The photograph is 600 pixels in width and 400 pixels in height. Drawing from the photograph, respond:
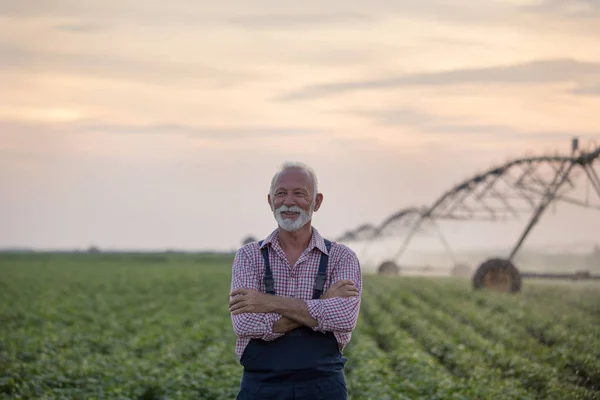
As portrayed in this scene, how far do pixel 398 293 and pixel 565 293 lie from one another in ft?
15.6

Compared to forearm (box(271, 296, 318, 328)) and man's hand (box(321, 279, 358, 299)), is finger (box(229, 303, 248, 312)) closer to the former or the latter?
forearm (box(271, 296, 318, 328))

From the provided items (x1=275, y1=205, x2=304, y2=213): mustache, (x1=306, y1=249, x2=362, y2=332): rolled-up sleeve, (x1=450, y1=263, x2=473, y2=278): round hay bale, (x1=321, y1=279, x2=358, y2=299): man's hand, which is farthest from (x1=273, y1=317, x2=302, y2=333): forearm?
(x1=450, y1=263, x2=473, y2=278): round hay bale

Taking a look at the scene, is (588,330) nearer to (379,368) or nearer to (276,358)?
(379,368)

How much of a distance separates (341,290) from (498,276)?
20.1 metres

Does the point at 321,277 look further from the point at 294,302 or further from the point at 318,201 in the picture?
the point at 318,201

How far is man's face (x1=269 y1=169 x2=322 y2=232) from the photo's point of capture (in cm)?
418

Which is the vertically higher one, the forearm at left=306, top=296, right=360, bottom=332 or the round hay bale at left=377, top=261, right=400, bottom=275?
the forearm at left=306, top=296, right=360, bottom=332

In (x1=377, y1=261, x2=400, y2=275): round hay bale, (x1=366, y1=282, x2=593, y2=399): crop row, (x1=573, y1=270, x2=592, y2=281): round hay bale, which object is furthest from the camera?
(x1=377, y1=261, x2=400, y2=275): round hay bale

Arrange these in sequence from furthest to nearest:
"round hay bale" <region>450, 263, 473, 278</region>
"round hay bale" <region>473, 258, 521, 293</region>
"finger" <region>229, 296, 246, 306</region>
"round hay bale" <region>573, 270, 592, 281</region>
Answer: "round hay bale" <region>450, 263, 473, 278</region> < "round hay bale" <region>573, 270, 592, 281</region> < "round hay bale" <region>473, 258, 521, 293</region> < "finger" <region>229, 296, 246, 306</region>

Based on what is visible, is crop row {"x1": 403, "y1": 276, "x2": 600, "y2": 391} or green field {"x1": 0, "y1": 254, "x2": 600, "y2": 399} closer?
green field {"x1": 0, "y1": 254, "x2": 600, "y2": 399}

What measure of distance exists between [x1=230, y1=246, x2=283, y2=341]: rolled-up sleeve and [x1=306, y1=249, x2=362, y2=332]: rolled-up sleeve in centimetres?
19

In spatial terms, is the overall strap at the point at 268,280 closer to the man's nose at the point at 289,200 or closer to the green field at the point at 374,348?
the man's nose at the point at 289,200

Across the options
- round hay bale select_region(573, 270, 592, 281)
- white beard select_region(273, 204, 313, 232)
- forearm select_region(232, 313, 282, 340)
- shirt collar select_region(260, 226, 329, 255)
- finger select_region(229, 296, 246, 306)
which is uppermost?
white beard select_region(273, 204, 313, 232)

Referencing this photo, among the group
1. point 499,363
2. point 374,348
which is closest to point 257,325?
point 499,363
